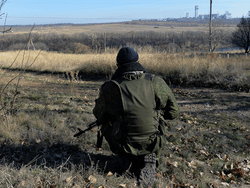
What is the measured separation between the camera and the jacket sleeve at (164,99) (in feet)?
8.53

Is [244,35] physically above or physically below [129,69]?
above

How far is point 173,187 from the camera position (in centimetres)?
307

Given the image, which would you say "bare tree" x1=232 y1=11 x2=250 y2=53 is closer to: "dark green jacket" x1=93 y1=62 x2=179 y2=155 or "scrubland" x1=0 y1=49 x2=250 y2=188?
"scrubland" x1=0 y1=49 x2=250 y2=188

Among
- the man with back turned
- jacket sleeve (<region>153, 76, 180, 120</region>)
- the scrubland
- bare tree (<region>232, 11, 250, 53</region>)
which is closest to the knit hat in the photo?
the man with back turned

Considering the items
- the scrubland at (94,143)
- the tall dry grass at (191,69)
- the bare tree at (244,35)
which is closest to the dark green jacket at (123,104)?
the scrubland at (94,143)

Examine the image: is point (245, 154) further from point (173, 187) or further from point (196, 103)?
point (196, 103)

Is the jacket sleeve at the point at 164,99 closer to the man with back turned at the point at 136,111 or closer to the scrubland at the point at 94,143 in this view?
the man with back turned at the point at 136,111

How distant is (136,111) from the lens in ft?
8.15

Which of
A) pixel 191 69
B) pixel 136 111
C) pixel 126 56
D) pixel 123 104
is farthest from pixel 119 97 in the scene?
pixel 191 69

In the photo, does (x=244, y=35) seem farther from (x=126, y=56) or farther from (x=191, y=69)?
(x=126, y=56)

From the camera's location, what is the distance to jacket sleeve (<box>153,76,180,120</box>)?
2.60 m

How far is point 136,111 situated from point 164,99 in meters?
0.40

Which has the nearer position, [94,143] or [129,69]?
[129,69]

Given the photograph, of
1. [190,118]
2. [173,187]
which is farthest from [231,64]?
[173,187]
